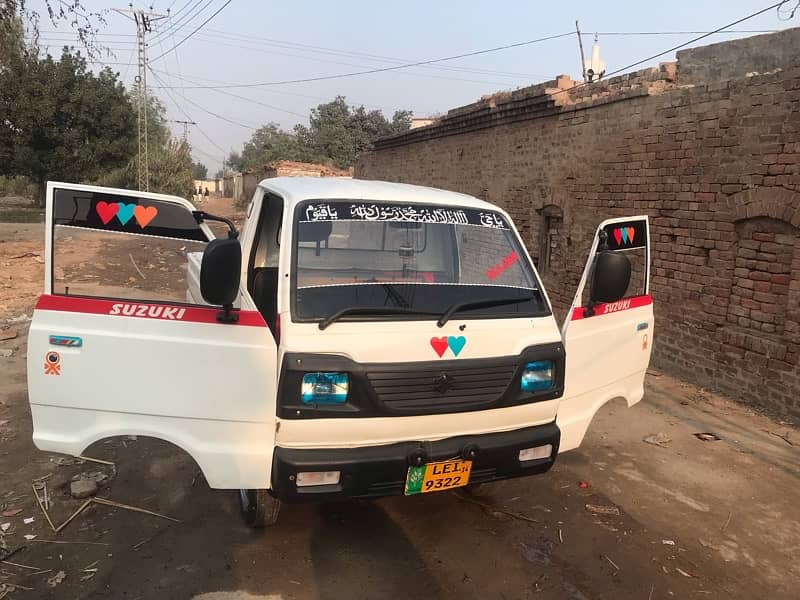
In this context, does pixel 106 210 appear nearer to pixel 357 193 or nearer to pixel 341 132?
pixel 357 193

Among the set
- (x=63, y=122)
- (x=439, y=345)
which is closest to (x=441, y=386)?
(x=439, y=345)

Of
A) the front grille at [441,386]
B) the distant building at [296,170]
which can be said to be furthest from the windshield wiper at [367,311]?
the distant building at [296,170]

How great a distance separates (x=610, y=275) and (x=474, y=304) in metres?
0.83

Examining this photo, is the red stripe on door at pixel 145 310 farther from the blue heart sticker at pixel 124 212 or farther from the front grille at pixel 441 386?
the front grille at pixel 441 386

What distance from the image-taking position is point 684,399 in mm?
6348

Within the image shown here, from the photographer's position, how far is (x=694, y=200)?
662cm

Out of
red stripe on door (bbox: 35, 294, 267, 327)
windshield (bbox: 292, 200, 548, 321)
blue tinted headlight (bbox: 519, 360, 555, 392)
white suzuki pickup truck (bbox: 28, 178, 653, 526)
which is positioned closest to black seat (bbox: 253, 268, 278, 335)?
white suzuki pickup truck (bbox: 28, 178, 653, 526)

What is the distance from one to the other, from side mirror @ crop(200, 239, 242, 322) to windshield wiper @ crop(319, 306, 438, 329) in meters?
0.43

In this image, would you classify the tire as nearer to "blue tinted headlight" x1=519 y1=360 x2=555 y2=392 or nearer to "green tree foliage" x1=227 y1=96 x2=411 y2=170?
"blue tinted headlight" x1=519 y1=360 x2=555 y2=392

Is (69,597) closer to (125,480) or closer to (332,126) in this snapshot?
(125,480)

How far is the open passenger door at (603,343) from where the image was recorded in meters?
3.33

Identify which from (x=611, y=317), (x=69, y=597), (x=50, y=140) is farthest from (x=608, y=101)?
(x=50, y=140)

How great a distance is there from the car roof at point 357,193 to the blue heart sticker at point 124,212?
31.5 inches

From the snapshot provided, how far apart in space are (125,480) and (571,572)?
2957 millimetres
